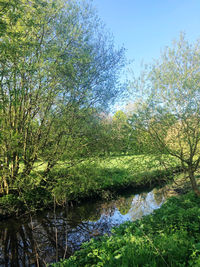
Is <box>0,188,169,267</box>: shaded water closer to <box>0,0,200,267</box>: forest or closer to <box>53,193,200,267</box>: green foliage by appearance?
<box>0,0,200,267</box>: forest

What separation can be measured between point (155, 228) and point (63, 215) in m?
6.51

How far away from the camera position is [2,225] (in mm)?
8734

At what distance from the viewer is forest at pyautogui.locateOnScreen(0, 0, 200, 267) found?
7.59 meters

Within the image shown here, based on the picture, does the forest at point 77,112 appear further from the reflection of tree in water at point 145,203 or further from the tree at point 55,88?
the reflection of tree in water at point 145,203

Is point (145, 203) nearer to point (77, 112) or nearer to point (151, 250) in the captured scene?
point (77, 112)

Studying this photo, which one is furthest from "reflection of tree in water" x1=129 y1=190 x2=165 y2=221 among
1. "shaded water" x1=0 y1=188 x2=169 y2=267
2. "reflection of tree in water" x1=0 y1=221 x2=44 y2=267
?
"reflection of tree in water" x1=0 y1=221 x2=44 y2=267

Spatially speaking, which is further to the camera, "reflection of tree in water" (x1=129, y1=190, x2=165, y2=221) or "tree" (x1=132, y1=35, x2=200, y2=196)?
"reflection of tree in water" (x1=129, y1=190, x2=165, y2=221)

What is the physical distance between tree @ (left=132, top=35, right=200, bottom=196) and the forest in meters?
0.04

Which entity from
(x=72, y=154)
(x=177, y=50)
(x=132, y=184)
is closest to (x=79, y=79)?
(x=72, y=154)

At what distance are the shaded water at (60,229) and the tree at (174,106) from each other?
171 inches

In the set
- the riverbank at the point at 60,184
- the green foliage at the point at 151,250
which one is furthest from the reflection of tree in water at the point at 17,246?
the green foliage at the point at 151,250

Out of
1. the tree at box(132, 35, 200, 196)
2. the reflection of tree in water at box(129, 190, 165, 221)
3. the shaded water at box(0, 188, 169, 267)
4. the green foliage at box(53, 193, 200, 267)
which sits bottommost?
the reflection of tree in water at box(129, 190, 165, 221)

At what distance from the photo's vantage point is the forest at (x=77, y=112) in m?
7.59

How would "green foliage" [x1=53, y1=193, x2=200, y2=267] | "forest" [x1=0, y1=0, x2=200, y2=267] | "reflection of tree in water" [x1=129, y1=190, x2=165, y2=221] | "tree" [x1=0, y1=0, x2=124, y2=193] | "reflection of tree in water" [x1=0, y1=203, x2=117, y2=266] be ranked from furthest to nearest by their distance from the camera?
"reflection of tree in water" [x1=129, y1=190, x2=165, y2=221] < "tree" [x1=0, y1=0, x2=124, y2=193] < "forest" [x1=0, y1=0, x2=200, y2=267] < "reflection of tree in water" [x1=0, y1=203, x2=117, y2=266] < "green foliage" [x1=53, y1=193, x2=200, y2=267]
